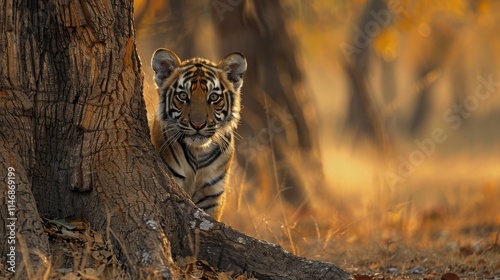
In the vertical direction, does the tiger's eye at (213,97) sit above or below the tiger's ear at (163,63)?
below

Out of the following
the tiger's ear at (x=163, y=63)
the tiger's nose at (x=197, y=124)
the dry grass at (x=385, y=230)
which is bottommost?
the dry grass at (x=385, y=230)

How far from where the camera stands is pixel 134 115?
18.3ft

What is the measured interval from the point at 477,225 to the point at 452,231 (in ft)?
1.62

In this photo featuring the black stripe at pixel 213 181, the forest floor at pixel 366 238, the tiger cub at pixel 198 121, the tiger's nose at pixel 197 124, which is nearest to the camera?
the forest floor at pixel 366 238

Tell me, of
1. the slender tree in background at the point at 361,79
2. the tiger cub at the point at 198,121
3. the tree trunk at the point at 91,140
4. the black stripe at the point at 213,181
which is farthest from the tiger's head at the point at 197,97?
the slender tree in background at the point at 361,79

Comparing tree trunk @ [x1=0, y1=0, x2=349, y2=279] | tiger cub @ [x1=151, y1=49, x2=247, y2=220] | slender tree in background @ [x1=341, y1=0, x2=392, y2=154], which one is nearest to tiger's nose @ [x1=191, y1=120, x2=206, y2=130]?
tiger cub @ [x1=151, y1=49, x2=247, y2=220]

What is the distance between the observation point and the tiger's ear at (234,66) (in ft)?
22.0

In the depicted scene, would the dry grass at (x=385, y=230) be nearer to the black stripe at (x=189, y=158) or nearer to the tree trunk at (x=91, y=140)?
the black stripe at (x=189, y=158)

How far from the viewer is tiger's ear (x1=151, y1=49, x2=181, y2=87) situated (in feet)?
21.6

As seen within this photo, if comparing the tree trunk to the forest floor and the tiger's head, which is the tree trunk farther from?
the tiger's head

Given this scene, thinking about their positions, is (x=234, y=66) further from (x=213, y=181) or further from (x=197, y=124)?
(x=213, y=181)

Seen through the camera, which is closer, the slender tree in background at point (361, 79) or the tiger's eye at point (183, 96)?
the tiger's eye at point (183, 96)

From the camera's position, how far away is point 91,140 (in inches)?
210

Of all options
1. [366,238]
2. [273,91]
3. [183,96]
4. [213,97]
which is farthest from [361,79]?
[183,96]
